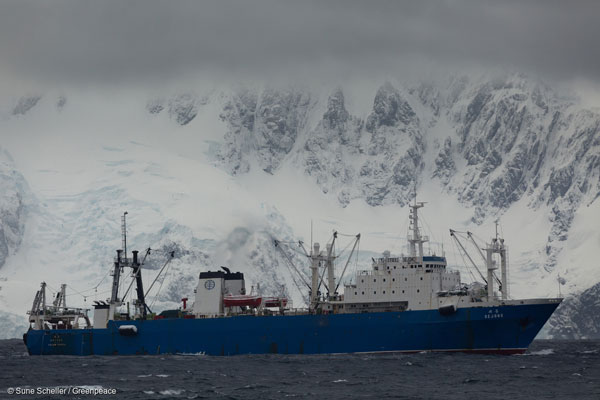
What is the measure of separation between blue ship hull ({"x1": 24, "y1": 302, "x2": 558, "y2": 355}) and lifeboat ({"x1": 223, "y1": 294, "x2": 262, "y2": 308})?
248 centimetres

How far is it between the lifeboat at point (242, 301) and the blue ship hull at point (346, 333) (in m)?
2.48

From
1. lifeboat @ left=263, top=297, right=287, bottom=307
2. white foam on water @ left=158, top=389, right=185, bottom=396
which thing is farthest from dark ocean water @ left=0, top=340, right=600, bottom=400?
lifeboat @ left=263, top=297, right=287, bottom=307

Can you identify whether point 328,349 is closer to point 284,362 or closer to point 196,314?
point 284,362

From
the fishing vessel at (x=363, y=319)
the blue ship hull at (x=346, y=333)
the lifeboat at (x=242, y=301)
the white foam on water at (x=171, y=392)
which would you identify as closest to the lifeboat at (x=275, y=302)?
the fishing vessel at (x=363, y=319)

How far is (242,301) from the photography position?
101 meters

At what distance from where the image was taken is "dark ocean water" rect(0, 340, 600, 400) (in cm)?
→ 6831

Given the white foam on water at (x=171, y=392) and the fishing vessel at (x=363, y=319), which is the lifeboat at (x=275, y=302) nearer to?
the fishing vessel at (x=363, y=319)

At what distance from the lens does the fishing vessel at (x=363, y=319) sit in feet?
303

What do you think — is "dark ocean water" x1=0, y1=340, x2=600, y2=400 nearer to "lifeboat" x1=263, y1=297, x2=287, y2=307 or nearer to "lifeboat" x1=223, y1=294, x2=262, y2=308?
"lifeboat" x1=223, y1=294, x2=262, y2=308

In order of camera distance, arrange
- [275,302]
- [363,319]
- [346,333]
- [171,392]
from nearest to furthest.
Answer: [171,392] → [363,319] → [346,333] → [275,302]

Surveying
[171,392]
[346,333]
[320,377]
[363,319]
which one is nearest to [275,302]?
[346,333]

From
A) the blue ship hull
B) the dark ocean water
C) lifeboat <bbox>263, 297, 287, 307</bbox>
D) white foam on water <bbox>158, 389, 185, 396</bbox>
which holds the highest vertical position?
lifeboat <bbox>263, 297, 287, 307</bbox>

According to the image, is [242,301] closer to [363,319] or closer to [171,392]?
[363,319]

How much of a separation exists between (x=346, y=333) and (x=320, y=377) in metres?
17.9
